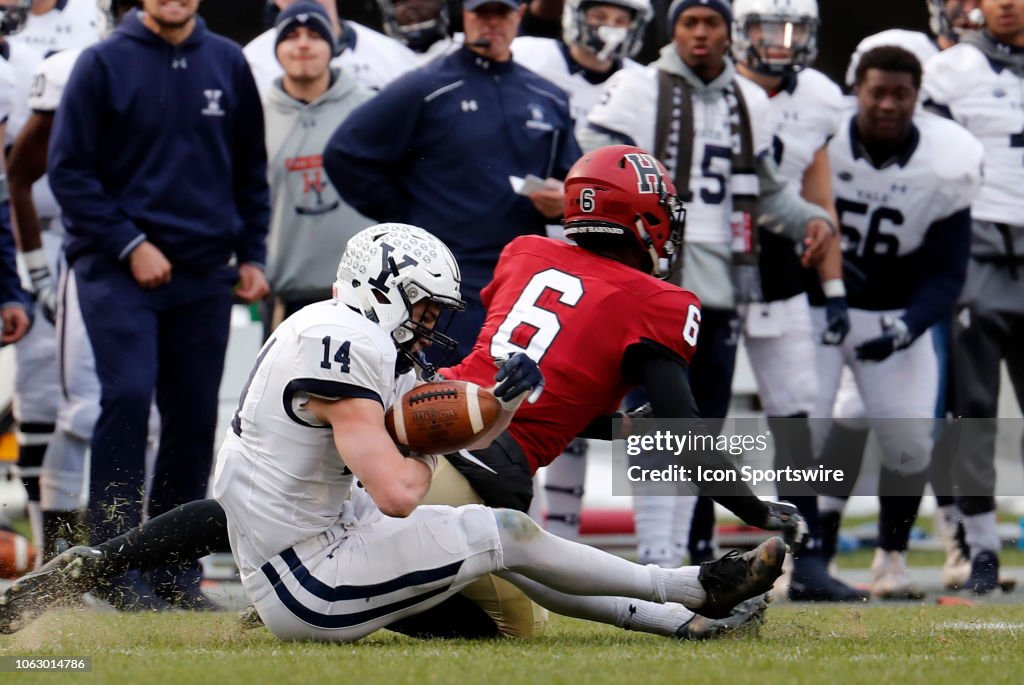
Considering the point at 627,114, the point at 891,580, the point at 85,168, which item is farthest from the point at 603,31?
the point at 891,580

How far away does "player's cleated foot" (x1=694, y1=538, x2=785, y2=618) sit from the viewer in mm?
4539

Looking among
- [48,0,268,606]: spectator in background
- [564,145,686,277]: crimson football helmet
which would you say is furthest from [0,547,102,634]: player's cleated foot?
[564,145,686,277]: crimson football helmet

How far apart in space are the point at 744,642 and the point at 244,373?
5.68m

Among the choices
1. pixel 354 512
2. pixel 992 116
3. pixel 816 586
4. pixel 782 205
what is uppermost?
pixel 992 116

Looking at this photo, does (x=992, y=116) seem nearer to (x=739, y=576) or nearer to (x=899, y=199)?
(x=899, y=199)

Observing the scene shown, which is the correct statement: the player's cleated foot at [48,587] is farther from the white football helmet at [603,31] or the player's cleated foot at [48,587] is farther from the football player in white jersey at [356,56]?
the white football helmet at [603,31]

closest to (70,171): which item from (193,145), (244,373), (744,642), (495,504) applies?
(193,145)

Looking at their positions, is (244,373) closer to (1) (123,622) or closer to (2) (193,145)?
(2) (193,145)

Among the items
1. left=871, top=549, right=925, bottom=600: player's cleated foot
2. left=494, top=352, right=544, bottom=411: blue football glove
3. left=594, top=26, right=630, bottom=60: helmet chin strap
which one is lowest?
left=871, top=549, right=925, bottom=600: player's cleated foot

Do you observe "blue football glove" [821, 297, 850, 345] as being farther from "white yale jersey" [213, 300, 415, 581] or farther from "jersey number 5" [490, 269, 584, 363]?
"white yale jersey" [213, 300, 415, 581]

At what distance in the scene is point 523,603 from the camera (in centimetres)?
490

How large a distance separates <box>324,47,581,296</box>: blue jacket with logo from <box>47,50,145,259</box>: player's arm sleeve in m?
0.92

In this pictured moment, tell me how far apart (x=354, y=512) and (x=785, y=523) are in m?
1.23

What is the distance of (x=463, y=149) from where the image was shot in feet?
21.4
